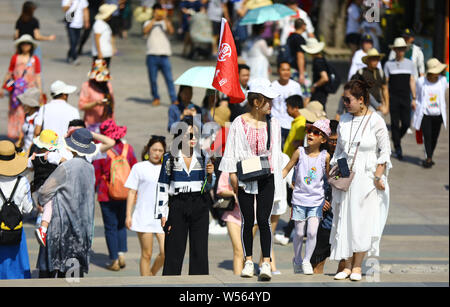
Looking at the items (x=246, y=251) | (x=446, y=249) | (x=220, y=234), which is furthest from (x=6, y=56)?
(x=246, y=251)

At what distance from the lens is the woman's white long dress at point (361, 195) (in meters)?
8.75

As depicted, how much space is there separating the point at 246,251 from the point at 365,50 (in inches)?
316

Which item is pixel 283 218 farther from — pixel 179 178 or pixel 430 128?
pixel 179 178

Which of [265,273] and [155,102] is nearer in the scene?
[265,273]

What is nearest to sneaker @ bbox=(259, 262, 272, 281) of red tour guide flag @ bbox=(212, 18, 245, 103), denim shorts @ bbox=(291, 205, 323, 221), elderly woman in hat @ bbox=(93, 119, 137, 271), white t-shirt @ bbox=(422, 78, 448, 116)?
denim shorts @ bbox=(291, 205, 323, 221)

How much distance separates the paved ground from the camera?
29.1 feet

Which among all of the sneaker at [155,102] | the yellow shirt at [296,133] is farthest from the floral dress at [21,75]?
the yellow shirt at [296,133]

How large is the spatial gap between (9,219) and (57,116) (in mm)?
3404

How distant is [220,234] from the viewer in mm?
13062

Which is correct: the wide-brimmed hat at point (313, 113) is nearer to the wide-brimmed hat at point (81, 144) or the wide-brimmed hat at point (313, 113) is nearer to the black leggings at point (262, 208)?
the black leggings at point (262, 208)

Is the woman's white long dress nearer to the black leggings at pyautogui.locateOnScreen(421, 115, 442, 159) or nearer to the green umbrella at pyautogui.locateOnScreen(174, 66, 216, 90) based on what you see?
the green umbrella at pyautogui.locateOnScreen(174, 66, 216, 90)

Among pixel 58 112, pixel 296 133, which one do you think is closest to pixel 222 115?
pixel 296 133

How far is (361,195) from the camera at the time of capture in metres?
8.85

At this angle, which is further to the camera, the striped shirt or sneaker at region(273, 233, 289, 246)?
sneaker at region(273, 233, 289, 246)
